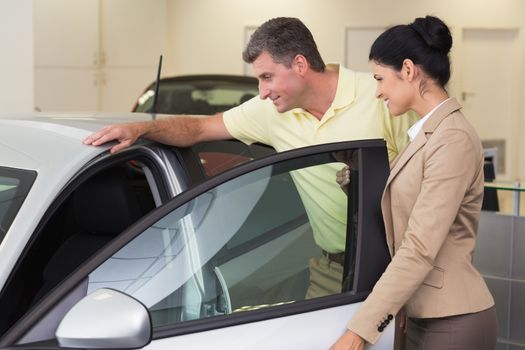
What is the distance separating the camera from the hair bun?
2.16 meters

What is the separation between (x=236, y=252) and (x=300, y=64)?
768 mm

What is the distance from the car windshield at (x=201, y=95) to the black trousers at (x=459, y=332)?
4.53 m

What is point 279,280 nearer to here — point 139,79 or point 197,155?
point 197,155

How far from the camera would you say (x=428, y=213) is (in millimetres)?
2033

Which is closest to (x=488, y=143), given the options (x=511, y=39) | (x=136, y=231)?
(x=511, y=39)

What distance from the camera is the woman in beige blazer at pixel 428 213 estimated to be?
2.03 meters

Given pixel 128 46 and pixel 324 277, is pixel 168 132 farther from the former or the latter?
pixel 128 46

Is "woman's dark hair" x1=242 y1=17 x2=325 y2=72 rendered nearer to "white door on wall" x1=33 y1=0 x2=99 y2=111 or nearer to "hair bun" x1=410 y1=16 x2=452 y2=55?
"hair bun" x1=410 y1=16 x2=452 y2=55

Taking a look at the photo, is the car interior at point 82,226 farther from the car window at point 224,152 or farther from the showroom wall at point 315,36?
the showroom wall at point 315,36

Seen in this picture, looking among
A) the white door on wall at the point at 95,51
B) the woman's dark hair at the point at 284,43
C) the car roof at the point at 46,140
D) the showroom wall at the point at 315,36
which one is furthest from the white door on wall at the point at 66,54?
the woman's dark hair at the point at 284,43

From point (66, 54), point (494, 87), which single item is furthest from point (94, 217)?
point (494, 87)

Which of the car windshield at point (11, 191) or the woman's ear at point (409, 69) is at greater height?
the woman's ear at point (409, 69)

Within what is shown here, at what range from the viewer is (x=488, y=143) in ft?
41.3

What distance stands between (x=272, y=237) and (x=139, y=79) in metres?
9.64
